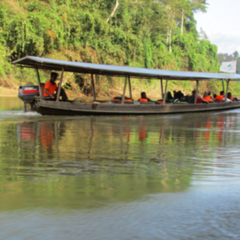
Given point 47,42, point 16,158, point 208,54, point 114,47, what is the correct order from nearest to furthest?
point 16,158
point 47,42
point 114,47
point 208,54

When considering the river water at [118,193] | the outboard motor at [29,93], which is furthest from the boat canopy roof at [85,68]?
the river water at [118,193]

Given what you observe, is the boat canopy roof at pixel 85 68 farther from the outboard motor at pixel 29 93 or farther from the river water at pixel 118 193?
the river water at pixel 118 193

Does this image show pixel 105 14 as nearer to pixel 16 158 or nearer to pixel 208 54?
pixel 208 54

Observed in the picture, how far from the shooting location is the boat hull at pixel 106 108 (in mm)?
11758

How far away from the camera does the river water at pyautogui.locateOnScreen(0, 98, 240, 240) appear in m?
2.45

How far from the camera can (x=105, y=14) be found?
3544 cm

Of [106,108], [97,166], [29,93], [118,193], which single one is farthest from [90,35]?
[118,193]

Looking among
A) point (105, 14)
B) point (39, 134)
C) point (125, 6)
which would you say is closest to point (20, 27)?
point (105, 14)

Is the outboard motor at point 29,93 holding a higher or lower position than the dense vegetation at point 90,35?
lower

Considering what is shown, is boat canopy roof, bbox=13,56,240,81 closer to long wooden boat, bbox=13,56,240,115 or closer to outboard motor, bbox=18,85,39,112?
long wooden boat, bbox=13,56,240,115

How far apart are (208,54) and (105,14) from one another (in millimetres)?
25895

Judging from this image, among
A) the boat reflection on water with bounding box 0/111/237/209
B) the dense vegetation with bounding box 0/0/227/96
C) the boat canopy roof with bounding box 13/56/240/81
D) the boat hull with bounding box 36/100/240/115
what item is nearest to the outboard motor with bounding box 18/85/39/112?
the boat hull with bounding box 36/100/240/115

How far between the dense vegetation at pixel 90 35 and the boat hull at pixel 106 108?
44.5ft

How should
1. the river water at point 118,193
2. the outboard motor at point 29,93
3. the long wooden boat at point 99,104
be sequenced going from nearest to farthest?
the river water at point 118,193 < the long wooden boat at point 99,104 < the outboard motor at point 29,93
